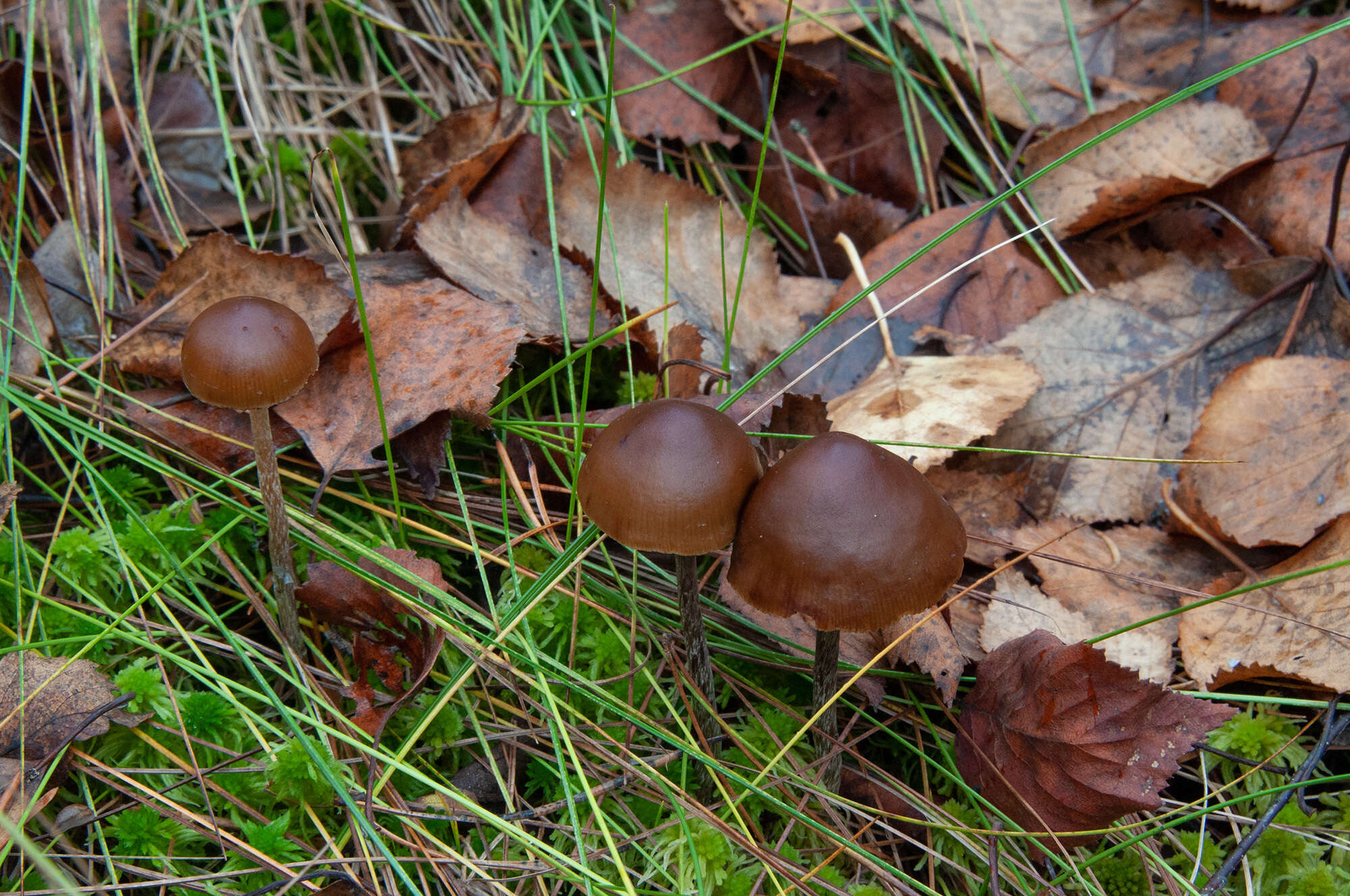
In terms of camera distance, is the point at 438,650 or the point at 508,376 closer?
the point at 438,650

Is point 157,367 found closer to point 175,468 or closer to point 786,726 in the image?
point 175,468

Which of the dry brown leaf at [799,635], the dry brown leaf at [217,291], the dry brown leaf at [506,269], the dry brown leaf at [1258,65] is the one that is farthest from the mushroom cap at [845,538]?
the dry brown leaf at [1258,65]

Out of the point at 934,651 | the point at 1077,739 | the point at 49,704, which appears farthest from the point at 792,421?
the point at 49,704

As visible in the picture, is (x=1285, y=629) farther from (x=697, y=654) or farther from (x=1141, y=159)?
(x=1141, y=159)

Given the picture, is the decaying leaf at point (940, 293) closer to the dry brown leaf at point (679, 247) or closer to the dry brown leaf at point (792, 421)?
the dry brown leaf at point (679, 247)

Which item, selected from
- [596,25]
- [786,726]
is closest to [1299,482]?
[786,726]

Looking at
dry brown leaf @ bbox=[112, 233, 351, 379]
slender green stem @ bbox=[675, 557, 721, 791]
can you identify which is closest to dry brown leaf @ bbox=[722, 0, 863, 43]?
dry brown leaf @ bbox=[112, 233, 351, 379]
